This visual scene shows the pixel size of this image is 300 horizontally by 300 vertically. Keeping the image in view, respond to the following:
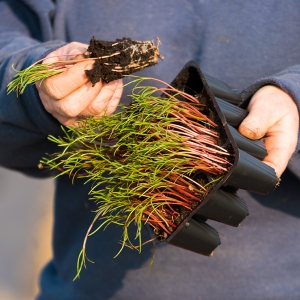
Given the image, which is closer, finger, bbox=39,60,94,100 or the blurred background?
finger, bbox=39,60,94,100

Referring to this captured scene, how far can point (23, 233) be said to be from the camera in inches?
94.3

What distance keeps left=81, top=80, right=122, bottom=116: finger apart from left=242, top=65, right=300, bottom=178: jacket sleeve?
30cm

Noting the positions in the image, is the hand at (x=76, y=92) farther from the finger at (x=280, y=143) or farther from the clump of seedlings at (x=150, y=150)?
Answer: the finger at (x=280, y=143)

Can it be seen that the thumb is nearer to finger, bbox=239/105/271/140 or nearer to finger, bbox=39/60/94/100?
finger, bbox=239/105/271/140

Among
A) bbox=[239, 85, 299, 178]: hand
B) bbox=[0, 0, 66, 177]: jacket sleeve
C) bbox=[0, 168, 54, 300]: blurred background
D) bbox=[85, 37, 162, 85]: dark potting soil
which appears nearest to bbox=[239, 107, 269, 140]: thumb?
bbox=[239, 85, 299, 178]: hand

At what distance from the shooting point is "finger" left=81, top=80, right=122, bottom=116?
0.83 metres

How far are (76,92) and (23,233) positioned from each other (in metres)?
1.83

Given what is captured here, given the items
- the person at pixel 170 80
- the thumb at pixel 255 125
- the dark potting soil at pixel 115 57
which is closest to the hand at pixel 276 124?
the thumb at pixel 255 125

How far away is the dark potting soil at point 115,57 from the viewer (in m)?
0.78

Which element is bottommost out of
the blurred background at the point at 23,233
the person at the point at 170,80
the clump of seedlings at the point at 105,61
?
the blurred background at the point at 23,233

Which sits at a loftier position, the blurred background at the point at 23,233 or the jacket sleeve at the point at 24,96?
the jacket sleeve at the point at 24,96

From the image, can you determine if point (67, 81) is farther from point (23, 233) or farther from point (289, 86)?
point (23, 233)

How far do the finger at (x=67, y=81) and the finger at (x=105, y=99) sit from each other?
5 cm

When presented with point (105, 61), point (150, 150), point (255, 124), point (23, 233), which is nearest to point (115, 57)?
point (105, 61)
